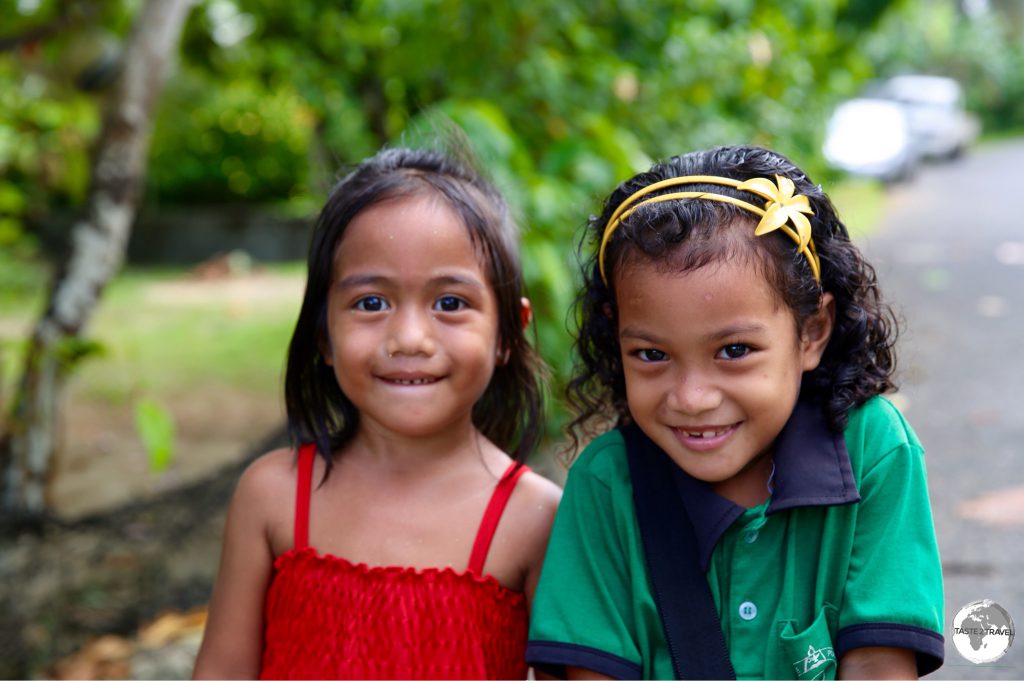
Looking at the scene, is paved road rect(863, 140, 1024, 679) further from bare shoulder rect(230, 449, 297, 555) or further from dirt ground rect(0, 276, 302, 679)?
dirt ground rect(0, 276, 302, 679)

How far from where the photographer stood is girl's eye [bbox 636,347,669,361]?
1537 mm

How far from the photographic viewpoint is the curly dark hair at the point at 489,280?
188cm

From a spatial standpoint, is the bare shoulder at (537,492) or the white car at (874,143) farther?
the white car at (874,143)

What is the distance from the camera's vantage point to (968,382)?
5.13m

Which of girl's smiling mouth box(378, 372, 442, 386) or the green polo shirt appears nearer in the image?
the green polo shirt

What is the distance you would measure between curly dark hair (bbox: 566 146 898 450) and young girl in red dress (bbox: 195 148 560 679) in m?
0.23

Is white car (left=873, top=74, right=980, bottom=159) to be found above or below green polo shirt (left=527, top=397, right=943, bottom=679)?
above

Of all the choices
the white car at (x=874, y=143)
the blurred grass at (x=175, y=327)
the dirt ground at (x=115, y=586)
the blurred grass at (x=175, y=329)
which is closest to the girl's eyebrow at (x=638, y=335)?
the dirt ground at (x=115, y=586)

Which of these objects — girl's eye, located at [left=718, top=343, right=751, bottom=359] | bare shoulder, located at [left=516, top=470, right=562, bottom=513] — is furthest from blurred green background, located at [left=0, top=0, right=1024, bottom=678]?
girl's eye, located at [left=718, top=343, right=751, bottom=359]

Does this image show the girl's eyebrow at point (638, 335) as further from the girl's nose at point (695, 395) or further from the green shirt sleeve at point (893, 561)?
the green shirt sleeve at point (893, 561)

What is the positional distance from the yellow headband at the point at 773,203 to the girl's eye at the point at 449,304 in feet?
1.24

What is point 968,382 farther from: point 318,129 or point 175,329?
point 175,329

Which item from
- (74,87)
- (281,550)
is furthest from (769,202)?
(74,87)

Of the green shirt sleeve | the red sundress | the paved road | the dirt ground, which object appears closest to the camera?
the green shirt sleeve
